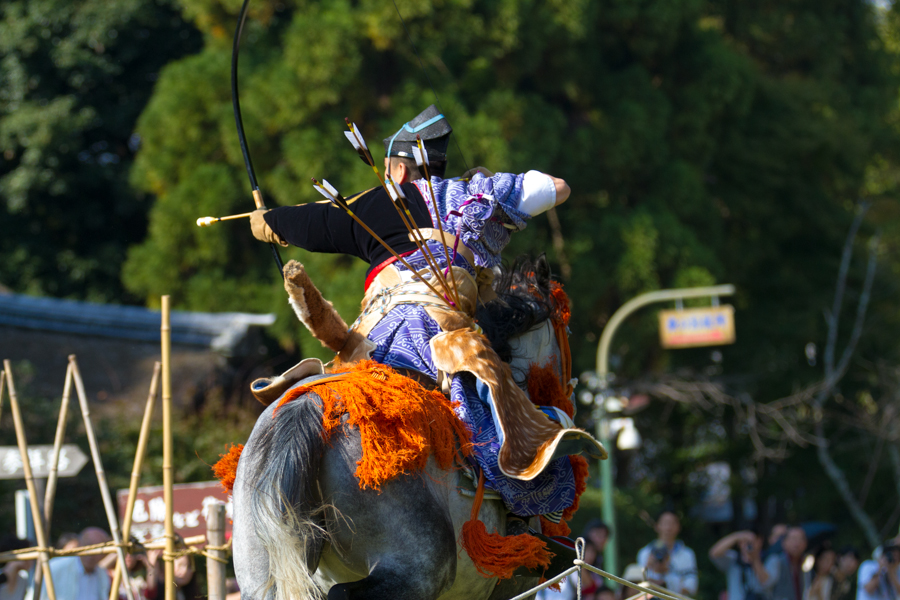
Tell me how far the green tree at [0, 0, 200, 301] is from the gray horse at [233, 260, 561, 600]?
12970 millimetres

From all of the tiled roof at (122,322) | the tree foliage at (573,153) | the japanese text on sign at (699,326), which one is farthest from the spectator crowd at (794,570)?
the tiled roof at (122,322)

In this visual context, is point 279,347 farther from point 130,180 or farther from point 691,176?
point 691,176

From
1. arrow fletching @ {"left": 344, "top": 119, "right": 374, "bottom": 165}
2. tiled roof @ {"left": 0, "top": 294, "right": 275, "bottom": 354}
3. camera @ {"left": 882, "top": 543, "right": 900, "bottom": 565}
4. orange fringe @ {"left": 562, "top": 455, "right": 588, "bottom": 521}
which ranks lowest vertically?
camera @ {"left": 882, "top": 543, "right": 900, "bottom": 565}

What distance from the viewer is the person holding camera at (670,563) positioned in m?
7.35

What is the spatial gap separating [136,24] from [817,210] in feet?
39.2

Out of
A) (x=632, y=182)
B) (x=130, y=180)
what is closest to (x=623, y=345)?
(x=632, y=182)

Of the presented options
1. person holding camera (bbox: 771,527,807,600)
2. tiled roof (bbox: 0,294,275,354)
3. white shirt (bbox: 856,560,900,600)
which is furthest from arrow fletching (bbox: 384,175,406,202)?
tiled roof (bbox: 0,294,275,354)

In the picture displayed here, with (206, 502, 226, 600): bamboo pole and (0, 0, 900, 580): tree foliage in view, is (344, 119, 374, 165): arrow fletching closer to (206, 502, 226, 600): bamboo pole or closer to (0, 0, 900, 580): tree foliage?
(206, 502, 226, 600): bamboo pole

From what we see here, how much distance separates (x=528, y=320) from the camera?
396 centimetres

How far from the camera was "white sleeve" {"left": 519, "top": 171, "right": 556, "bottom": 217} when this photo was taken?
144 inches

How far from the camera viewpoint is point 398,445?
2975 mm

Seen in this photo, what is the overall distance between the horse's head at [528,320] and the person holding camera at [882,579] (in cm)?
525

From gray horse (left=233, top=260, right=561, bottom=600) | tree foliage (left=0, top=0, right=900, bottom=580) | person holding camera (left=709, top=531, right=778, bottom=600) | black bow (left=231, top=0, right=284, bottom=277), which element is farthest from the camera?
tree foliage (left=0, top=0, right=900, bottom=580)

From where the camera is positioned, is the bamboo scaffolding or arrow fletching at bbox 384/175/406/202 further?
the bamboo scaffolding
